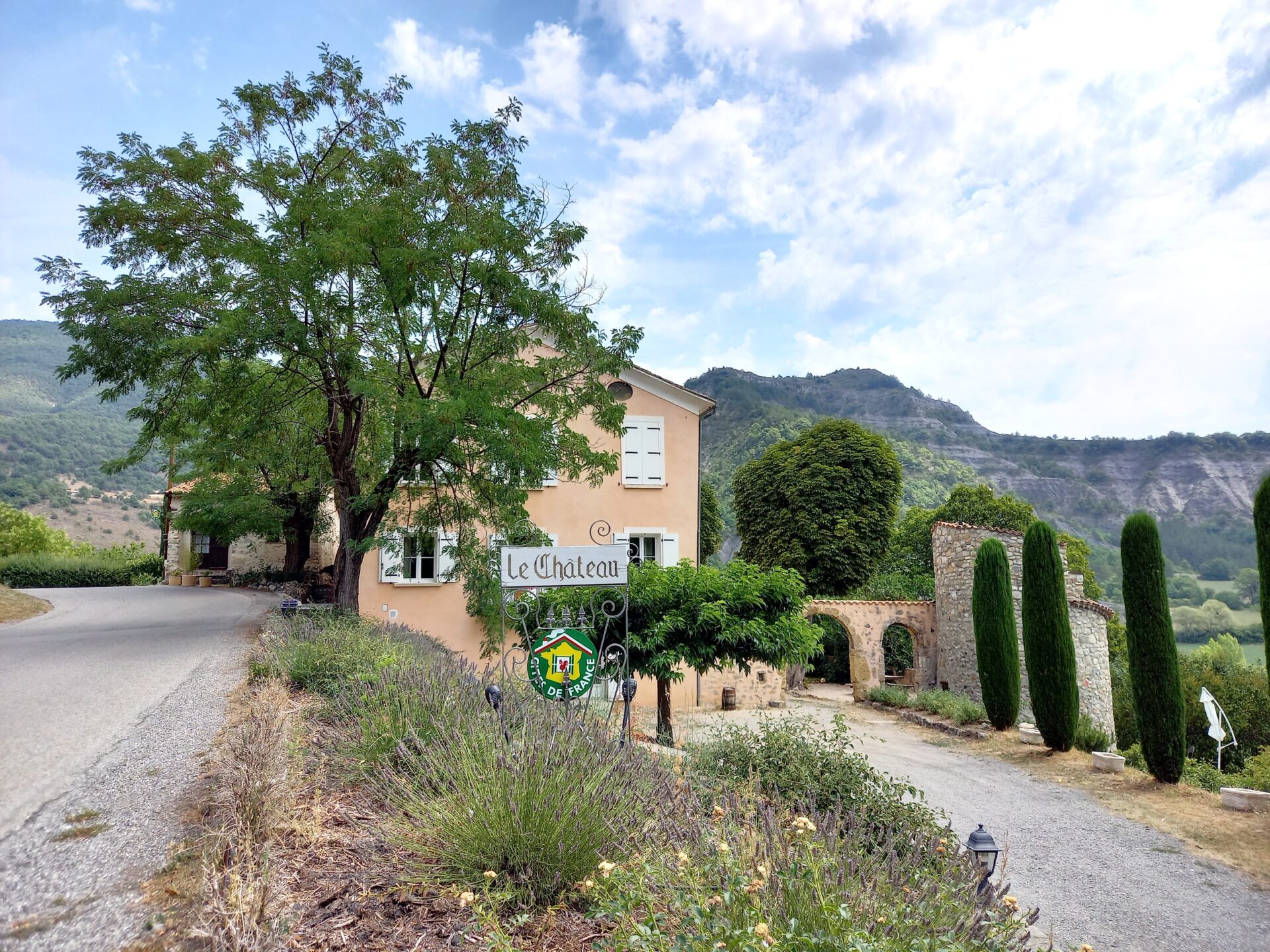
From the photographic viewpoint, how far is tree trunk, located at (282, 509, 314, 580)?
23250mm

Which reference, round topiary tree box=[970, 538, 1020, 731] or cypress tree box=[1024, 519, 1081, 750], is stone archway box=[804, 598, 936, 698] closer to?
round topiary tree box=[970, 538, 1020, 731]

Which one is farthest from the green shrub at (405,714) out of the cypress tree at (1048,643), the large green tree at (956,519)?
the large green tree at (956,519)

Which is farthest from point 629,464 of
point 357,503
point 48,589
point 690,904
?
point 48,589

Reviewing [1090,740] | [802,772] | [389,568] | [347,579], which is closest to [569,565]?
[802,772]

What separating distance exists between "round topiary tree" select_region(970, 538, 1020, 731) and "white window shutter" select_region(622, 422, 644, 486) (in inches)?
311

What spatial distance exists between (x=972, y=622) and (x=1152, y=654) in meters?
8.10

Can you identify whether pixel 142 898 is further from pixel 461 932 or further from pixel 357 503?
pixel 357 503

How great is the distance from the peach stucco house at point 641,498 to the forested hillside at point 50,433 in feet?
127

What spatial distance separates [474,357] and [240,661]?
584cm

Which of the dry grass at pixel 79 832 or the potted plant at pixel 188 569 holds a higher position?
the potted plant at pixel 188 569

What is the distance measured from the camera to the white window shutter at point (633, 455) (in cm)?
1658

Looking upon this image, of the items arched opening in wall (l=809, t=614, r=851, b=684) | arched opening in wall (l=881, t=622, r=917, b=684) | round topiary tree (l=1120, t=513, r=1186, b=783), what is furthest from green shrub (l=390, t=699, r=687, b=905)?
arched opening in wall (l=881, t=622, r=917, b=684)

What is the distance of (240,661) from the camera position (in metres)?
9.12

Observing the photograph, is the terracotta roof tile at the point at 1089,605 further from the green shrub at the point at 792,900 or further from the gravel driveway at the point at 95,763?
the gravel driveway at the point at 95,763
